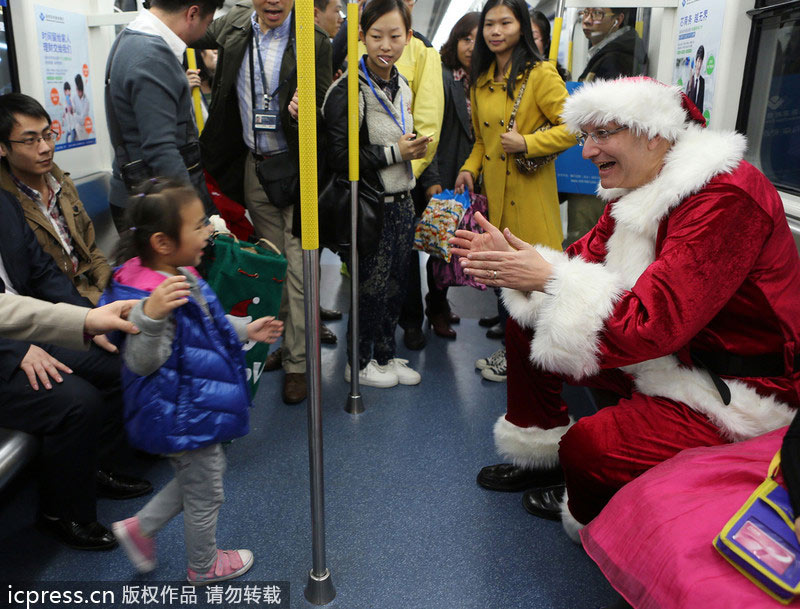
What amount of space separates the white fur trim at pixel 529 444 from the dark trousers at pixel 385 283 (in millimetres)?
1041

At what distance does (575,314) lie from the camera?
70.8 inches

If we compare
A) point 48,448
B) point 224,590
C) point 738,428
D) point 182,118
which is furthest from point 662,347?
point 182,118

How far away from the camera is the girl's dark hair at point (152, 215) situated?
66.0 inches

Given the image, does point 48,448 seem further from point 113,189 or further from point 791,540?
point 791,540

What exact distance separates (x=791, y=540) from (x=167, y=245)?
5.14 ft

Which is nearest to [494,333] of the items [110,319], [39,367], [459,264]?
[459,264]

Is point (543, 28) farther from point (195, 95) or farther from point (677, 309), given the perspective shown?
point (677, 309)

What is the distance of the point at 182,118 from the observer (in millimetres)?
2676

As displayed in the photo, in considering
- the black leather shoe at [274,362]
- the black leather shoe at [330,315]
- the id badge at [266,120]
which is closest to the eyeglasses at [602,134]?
the id badge at [266,120]

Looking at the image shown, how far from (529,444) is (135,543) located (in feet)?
4.51

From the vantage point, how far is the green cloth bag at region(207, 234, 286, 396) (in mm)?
2492

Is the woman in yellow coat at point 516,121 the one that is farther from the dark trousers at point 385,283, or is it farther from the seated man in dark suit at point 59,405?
the seated man in dark suit at point 59,405

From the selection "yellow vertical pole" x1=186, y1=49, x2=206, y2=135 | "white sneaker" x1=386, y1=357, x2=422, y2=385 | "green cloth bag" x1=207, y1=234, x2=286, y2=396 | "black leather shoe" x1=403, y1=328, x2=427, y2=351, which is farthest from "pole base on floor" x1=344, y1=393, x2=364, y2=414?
"yellow vertical pole" x1=186, y1=49, x2=206, y2=135

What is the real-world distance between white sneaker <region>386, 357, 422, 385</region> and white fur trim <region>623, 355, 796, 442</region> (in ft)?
5.55
